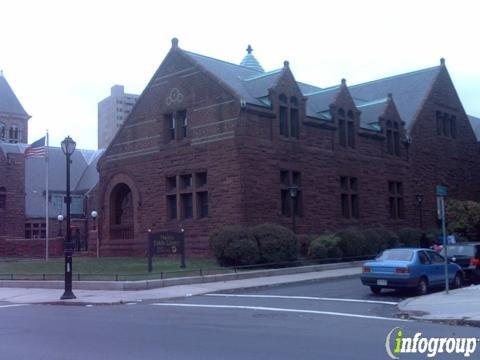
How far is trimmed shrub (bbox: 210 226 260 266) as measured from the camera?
2806 cm

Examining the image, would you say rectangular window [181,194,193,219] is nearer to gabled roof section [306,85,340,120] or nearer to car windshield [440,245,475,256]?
gabled roof section [306,85,340,120]

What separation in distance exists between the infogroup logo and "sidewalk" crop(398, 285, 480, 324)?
267 centimetres

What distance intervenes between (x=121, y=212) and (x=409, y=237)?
17823 mm

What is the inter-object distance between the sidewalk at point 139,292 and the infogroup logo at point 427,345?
10.5 metres

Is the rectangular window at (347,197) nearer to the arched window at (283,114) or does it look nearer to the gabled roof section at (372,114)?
the gabled roof section at (372,114)

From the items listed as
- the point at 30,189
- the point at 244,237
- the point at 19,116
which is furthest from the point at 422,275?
the point at 19,116

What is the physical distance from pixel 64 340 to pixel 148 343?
171cm

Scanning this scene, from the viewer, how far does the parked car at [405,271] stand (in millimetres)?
19422

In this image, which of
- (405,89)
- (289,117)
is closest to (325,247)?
(289,117)

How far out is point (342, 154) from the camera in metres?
37.8

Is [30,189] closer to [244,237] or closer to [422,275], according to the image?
[244,237]

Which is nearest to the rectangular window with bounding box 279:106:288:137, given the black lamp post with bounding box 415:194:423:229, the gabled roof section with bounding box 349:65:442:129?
the black lamp post with bounding box 415:194:423:229

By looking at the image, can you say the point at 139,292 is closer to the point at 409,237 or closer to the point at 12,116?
the point at 409,237

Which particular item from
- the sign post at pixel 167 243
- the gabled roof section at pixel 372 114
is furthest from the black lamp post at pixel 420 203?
the sign post at pixel 167 243
